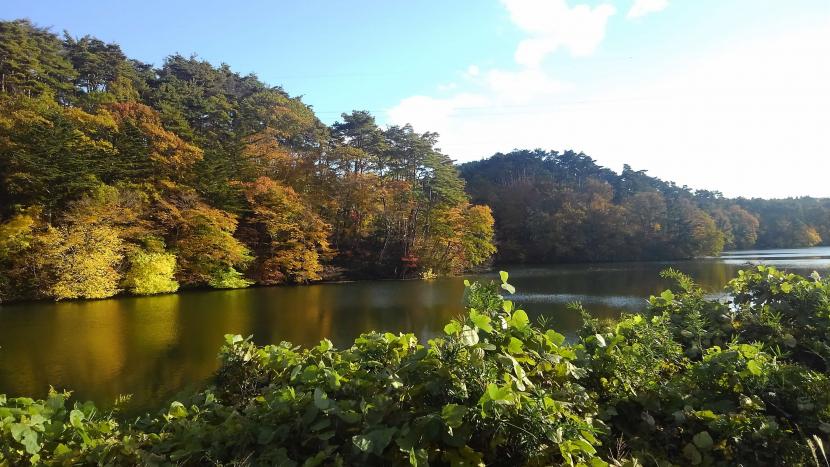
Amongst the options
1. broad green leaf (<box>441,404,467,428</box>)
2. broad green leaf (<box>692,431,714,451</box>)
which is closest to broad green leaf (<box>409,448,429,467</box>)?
broad green leaf (<box>441,404,467,428</box>)

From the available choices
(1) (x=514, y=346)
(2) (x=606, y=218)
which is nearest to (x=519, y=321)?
(1) (x=514, y=346)

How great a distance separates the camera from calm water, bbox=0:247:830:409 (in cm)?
766

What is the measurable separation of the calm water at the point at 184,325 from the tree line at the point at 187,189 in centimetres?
220

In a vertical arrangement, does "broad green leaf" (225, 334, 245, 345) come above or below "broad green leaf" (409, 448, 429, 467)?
above

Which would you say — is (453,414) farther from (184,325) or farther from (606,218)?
(606,218)

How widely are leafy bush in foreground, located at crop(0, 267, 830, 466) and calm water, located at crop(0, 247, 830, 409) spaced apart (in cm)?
96

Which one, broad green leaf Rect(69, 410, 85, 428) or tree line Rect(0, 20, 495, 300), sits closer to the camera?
broad green leaf Rect(69, 410, 85, 428)

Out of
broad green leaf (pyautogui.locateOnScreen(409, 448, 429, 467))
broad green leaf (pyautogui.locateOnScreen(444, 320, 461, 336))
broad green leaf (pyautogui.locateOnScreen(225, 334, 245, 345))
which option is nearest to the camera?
broad green leaf (pyautogui.locateOnScreen(409, 448, 429, 467))

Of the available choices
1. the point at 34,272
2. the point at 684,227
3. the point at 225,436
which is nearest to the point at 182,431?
the point at 225,436

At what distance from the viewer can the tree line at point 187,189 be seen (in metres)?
18.3

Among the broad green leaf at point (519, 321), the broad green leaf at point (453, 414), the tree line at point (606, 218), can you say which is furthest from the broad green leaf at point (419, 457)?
the tree line at point (606, 218)

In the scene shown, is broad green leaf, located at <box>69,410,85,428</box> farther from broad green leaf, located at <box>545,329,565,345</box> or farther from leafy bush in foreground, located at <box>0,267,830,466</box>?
broad green leaf, located at <box>545,329,565,345</box>

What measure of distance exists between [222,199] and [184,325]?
1372 centimetres

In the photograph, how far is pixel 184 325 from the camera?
480 inches
